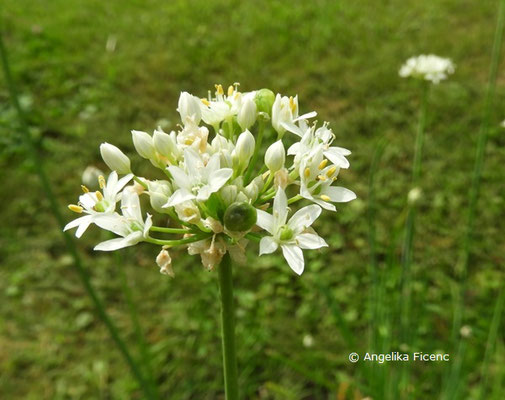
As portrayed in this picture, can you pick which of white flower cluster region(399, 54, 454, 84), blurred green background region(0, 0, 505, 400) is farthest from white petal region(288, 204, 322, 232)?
white flower cluster region(399, 54, 454, 84)

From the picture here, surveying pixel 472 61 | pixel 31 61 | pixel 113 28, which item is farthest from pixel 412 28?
pixel 31 61

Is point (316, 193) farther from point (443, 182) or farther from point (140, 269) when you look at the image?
point (443, 182)

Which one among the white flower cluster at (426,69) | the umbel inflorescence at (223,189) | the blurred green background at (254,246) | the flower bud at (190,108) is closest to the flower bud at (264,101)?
the umbel inflorescence at (223,189)

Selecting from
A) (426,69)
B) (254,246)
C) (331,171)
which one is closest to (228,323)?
(331,171)

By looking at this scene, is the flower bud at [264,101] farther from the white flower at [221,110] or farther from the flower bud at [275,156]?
the flower bud at [275,156]

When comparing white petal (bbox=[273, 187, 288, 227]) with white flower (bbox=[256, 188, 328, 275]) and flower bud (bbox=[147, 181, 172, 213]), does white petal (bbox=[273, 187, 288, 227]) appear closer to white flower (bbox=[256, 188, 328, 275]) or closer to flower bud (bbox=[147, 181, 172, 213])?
white flower (bbox=[256, 188, 328, 275])

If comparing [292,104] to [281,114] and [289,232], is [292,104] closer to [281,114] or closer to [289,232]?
[281,114]

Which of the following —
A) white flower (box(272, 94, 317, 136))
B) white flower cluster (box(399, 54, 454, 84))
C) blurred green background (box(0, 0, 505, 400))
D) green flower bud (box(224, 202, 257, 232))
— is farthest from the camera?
blurred green background (box(0, 0, 505, 400))
